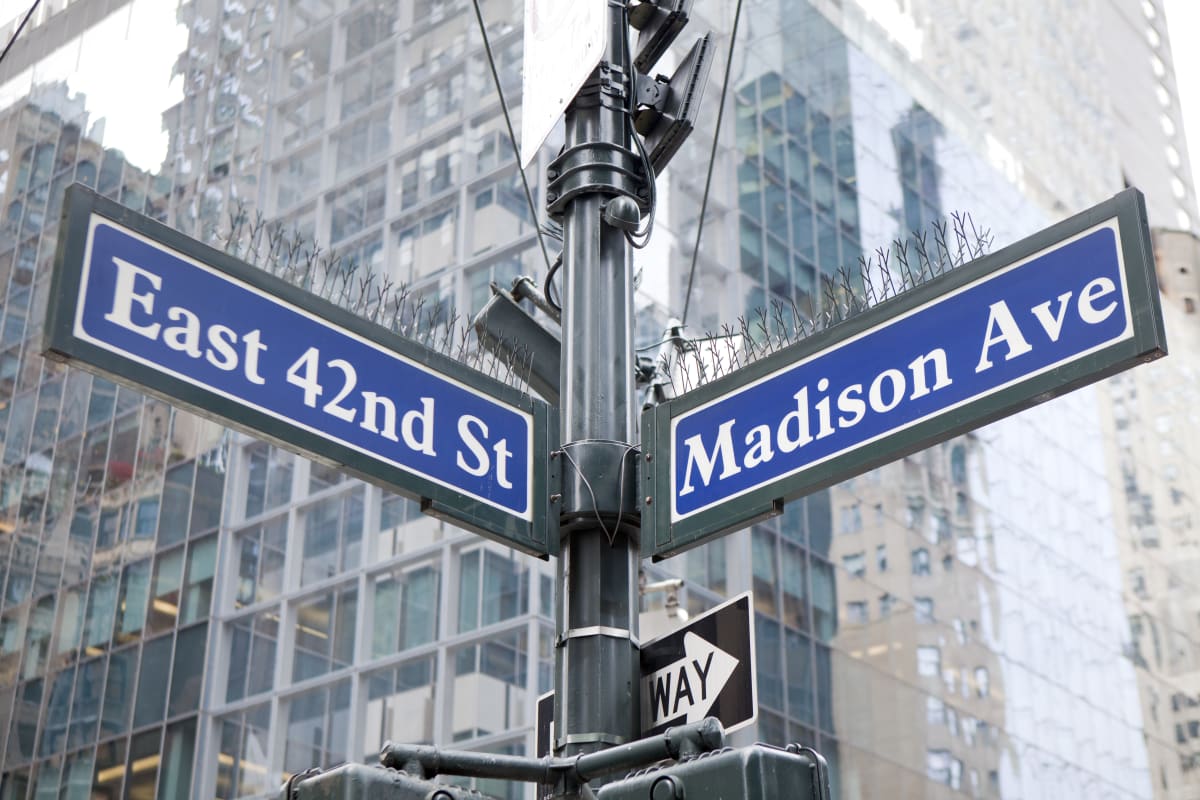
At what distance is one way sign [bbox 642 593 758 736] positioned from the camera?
158 inches

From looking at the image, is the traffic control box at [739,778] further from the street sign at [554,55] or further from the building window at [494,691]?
the building window at [494,691]

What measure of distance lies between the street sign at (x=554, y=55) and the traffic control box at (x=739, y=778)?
250cm

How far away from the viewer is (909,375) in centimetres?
387

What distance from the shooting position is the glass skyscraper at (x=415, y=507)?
28234mm

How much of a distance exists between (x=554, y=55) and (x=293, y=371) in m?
1.47

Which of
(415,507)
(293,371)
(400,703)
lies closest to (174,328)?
(293,371)

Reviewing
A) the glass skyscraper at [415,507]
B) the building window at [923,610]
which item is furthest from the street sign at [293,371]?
the building window at [923,610]

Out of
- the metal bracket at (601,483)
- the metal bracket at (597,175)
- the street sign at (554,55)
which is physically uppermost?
the street sign at (554,55)

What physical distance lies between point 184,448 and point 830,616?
14095 millimetres

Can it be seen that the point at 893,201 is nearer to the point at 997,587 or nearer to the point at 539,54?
the point at 997,587

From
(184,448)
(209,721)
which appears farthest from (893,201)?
(209,721)

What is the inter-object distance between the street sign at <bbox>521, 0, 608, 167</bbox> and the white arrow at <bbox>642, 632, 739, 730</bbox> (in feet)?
5.15

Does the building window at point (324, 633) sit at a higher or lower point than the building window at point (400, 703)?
higher

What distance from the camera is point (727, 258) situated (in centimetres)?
3384
